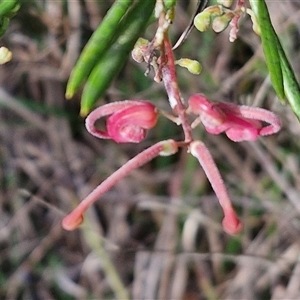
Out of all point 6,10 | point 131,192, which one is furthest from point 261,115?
point 131,192

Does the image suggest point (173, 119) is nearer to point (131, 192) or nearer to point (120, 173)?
point (120, 173)

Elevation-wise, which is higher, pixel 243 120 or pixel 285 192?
pixel 243 120

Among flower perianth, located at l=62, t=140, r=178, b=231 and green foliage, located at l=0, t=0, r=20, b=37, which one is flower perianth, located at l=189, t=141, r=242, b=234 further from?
green foliage, located at l=0, t=0, r=20, b=37

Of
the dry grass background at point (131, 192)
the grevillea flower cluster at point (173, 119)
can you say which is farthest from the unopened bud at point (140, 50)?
the dry grass background at point (131, 192)

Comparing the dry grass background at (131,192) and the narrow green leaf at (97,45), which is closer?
the narrow green leaf at (97,45)

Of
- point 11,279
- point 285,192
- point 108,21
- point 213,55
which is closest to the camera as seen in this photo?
point 108,21

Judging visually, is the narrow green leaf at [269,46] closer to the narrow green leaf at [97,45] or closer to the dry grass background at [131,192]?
the narrow green leaf at [97,45]

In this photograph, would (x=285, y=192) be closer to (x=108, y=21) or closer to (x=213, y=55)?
(x=213, y=55)

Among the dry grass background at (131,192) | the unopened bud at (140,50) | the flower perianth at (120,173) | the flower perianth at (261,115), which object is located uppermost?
the unopened bud at (140,50)

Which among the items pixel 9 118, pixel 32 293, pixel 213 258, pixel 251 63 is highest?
pixel 251 63

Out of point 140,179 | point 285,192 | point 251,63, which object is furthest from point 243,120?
point 140,179
